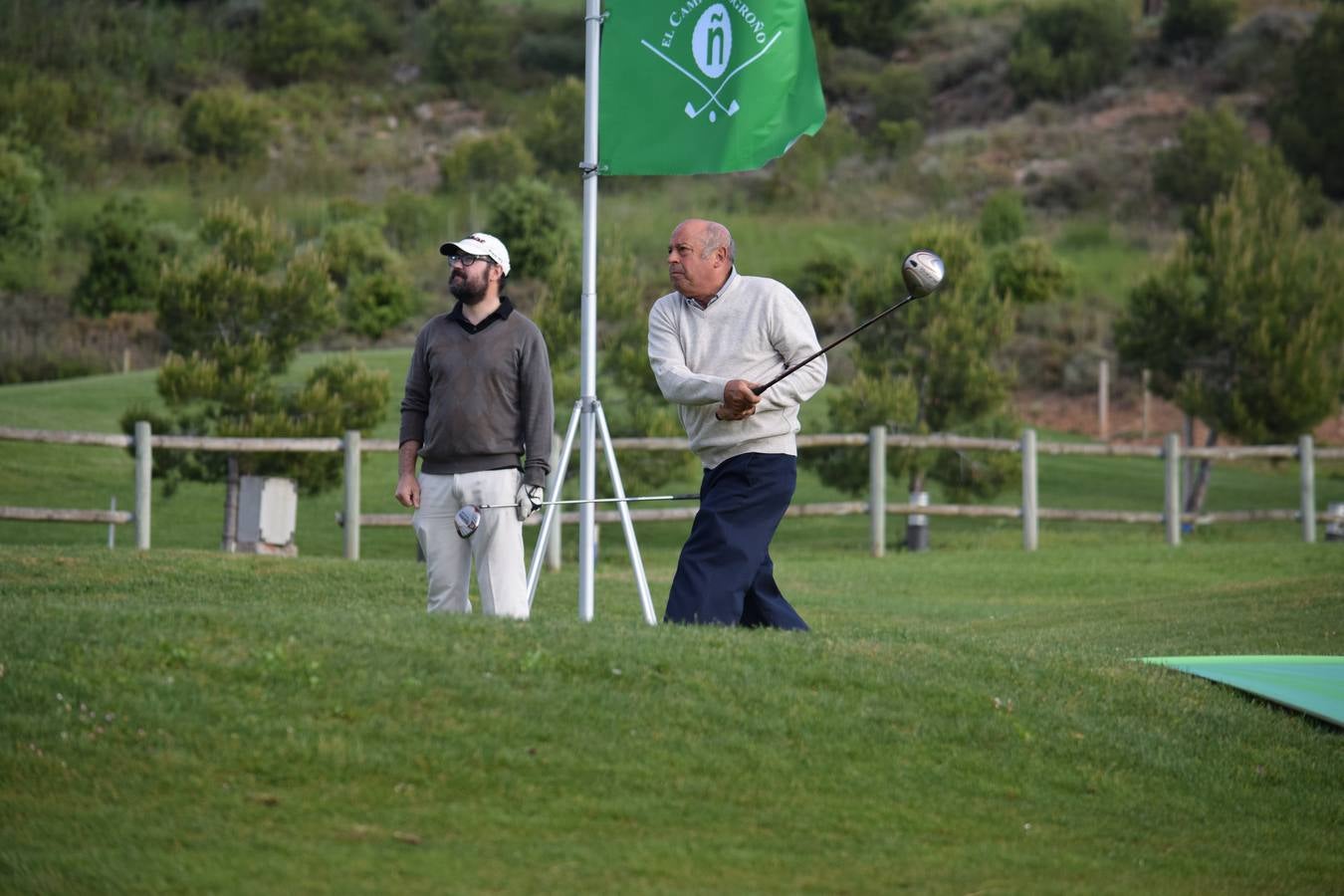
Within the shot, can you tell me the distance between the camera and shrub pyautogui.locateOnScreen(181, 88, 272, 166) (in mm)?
61375

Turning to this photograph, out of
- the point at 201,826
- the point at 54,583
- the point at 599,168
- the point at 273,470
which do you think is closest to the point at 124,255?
the point at 273,470

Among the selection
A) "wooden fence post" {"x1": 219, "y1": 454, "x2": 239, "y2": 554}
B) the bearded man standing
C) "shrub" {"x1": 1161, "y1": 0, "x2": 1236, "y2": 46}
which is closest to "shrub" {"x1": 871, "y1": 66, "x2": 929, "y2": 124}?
"shrub" {"x1": 1161, "y1": 0, "x2": 1236, "y2": 46}

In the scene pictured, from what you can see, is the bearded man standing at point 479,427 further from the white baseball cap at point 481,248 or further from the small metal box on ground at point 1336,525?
the small metal box on ground at point 1336,525

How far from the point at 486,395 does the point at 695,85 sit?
6.83 ft

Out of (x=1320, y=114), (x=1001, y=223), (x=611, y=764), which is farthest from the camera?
(x=1320, y=114)

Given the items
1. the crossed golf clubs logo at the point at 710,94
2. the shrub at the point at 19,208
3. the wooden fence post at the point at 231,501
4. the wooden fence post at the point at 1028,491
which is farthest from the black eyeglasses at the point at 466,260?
the shrub at the point at 19,208

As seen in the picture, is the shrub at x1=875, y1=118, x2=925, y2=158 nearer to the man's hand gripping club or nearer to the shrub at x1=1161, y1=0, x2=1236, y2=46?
the shrub at x1=1161, y1=0, x2=1236, y2=46

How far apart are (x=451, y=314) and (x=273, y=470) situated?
12.6 meters

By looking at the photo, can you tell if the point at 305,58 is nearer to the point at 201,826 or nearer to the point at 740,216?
the point at 740,216

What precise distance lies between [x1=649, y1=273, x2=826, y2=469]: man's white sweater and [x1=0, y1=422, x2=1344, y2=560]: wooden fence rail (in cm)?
962

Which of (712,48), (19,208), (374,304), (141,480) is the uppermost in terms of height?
(19,208)

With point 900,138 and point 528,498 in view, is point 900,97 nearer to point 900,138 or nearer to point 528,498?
point 900,138

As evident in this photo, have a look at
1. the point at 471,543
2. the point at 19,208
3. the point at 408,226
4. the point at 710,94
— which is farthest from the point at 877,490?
the point at 408,226

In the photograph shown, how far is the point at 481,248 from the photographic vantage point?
25.4 feet
